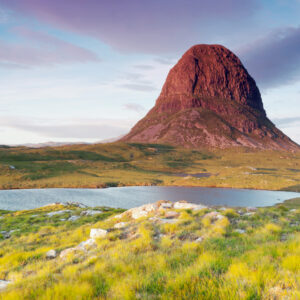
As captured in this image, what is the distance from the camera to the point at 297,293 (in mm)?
4574

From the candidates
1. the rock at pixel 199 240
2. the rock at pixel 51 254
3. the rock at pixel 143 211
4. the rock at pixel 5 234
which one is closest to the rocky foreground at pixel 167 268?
the rock at pixel 51 254

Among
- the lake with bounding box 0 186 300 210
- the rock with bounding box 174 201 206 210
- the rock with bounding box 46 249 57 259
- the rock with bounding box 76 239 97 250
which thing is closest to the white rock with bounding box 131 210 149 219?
the rock with bounding box 174 201 206 210

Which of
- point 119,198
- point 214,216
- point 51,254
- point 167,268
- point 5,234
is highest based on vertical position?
point 167,268

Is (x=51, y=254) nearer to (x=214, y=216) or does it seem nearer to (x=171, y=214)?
(x=171, y=214)

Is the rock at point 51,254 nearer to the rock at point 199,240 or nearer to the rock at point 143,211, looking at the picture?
the rock at point 199,240

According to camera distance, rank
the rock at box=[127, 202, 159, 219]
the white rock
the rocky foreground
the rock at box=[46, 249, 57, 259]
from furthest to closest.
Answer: the rock at box=[127, 202, 159, 219] → the white rock → the rock at box=[46, 249, 57, 259] → the rocky foreground

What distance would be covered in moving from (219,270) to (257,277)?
1144 mm

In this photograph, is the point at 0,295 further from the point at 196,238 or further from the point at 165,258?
the point at 196,238

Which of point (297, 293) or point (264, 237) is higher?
point (297, 293)

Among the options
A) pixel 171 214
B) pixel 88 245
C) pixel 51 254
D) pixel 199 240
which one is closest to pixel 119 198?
pixel 171 214

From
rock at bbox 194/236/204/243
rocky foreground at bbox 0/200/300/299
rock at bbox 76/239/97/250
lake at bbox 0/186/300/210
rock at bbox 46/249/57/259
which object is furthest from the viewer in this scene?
Answer: lake at bbox 0/186/300/210

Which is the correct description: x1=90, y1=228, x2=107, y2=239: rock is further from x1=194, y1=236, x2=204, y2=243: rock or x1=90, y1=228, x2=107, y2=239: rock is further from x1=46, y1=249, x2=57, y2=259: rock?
x1=194, y1=236, x2=204, y2=243: rock

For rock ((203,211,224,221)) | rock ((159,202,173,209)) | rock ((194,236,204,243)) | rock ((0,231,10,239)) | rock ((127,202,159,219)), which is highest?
rock ((194,236,204,243))

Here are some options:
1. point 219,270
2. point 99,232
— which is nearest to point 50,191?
point 99,232
